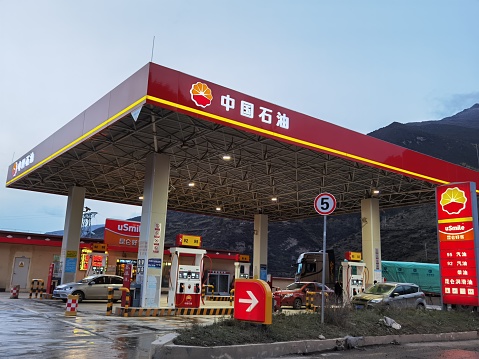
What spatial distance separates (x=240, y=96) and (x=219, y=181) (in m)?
12.5

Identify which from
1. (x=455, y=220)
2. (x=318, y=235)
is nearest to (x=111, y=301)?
(x=455, y=220)

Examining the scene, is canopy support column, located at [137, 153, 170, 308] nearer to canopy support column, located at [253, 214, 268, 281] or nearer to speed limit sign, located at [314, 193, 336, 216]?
speed limit sign, located at [314, 193, 336, 216]

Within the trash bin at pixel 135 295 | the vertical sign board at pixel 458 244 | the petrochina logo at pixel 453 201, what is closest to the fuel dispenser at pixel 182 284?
the trash bin at pixel 135 295

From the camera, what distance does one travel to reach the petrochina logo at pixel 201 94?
1413cm

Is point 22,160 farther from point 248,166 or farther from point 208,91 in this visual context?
point 208,91

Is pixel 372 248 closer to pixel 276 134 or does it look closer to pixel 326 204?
pixel 276 134

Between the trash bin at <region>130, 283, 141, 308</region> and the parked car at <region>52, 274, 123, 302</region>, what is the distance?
20.4 ft

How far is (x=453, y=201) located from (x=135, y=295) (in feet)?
43.0

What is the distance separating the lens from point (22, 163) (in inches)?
952

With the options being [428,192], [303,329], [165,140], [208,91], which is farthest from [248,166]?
[303,329]

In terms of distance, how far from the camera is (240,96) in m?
15.3

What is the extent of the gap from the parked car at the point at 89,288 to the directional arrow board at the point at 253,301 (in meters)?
15.1

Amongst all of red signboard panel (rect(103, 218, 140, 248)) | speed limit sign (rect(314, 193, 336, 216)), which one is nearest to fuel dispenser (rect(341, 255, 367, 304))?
speed limit sign (rect(314, 193, 336, 216))

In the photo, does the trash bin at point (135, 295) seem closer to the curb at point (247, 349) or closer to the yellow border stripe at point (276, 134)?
the yellow border stripe at point (276, 134)
